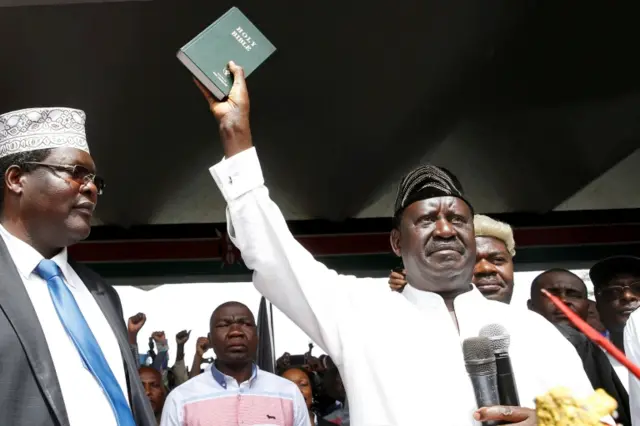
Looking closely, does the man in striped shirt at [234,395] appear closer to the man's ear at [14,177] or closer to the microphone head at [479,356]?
the man's ear at [14,177]

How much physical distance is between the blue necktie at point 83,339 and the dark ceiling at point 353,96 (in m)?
2.88

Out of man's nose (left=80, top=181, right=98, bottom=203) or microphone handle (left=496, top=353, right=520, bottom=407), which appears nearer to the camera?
microphone handle (left=496, top=353, right=520, bottom=407)

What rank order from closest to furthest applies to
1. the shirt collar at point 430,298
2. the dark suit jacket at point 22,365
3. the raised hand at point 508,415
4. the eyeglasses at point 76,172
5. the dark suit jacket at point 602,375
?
the raised hand at point 508,415
the dark suit jacket at point 22,365
the shirt collar at point 430,298
the eyeglasses at point 76,172
the dark suit jacket at point 602,375

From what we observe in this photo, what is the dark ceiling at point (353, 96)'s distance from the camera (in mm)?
5363

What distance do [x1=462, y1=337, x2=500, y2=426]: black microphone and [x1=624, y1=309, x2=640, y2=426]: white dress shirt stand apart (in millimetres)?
1444

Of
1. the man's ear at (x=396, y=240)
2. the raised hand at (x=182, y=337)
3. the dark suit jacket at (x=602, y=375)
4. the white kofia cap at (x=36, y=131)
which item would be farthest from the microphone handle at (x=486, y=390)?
the raised hand at (x=182, y=337)

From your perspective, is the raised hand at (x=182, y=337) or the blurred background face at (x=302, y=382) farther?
the raised hand at (x=182, y=337)

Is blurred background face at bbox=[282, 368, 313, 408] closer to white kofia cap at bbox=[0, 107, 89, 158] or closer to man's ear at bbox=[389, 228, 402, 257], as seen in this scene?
man's ear at bbox=[389, 228, 402, 257]

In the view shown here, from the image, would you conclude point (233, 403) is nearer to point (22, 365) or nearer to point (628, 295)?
point (628, 295)

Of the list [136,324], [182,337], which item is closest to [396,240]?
[136,324]

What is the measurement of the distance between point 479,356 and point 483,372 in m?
0.04

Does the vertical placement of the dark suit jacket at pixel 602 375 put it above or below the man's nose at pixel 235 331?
below

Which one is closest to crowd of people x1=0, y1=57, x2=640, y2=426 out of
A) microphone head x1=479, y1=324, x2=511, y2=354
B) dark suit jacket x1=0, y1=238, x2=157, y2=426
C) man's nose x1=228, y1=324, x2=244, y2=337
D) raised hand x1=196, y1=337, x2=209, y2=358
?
dark suit jacket x1=0, y1=238, x2=157, y2=426

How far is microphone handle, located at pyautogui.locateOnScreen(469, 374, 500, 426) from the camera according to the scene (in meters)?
1.94
